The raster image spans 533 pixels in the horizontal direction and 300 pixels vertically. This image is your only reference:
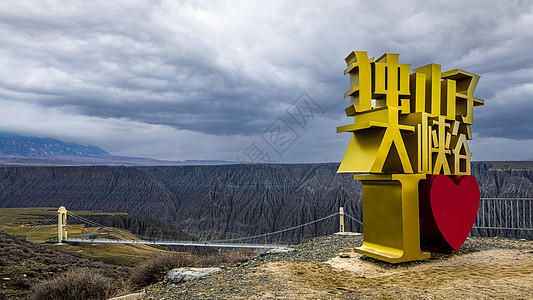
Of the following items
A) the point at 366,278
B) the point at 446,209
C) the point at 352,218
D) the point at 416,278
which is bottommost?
the point at 352,218

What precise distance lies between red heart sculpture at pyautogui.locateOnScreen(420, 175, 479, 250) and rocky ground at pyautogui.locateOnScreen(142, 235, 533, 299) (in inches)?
15.8

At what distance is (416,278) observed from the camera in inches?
206

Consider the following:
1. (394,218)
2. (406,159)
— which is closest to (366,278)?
(394,218)

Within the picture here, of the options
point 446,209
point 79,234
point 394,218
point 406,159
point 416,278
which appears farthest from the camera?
point 79,234

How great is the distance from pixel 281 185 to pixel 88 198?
4185 centimetres

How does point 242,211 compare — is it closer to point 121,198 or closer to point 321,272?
point 121,198

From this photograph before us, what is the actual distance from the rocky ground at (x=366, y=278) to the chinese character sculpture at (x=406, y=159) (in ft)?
1.73

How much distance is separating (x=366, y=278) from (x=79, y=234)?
31969 millimetres

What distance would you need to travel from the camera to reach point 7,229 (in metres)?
32.9

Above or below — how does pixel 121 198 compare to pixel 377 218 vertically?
below

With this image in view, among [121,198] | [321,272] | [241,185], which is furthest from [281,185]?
[321,272]

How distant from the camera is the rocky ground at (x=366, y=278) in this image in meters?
4.47

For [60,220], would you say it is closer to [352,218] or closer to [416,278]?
[352,218]

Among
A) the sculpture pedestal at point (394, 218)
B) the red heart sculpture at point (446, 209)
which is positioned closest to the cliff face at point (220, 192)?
the red heart sculpture at point (446, 209)
